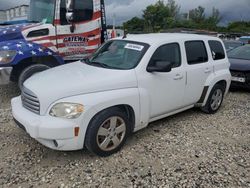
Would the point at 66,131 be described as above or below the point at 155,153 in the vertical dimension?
above

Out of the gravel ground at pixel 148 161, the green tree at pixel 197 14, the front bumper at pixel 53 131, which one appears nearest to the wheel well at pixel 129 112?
the gravel ground at pixel 148 161

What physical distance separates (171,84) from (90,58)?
5.00 feet

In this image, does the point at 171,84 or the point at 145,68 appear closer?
the point at 145,68

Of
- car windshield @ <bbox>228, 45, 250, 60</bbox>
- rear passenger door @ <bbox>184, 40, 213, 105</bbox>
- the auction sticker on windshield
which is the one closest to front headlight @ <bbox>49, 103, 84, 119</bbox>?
the auction sticker on windshield

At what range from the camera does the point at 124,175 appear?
10.5ft

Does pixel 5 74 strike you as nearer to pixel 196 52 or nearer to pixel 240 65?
pixel 196 52

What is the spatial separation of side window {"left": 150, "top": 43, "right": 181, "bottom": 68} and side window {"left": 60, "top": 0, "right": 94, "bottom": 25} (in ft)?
9.34

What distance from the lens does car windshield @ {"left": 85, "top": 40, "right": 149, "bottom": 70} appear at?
3959 mm

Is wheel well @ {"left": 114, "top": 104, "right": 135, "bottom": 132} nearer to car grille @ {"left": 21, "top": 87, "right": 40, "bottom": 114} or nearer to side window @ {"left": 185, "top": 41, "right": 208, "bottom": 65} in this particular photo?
car grille @ {"left": 21, "top": 87, "right": 40, "bottom": 114}

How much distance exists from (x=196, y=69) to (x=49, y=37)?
3472 millimetres

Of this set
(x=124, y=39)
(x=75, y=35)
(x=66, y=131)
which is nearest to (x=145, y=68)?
(x=124, y=39)

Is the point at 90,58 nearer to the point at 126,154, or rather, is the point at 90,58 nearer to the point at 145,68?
the point at 145,68

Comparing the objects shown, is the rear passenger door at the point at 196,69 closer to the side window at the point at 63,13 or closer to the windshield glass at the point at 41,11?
the side window at the point at 63,13

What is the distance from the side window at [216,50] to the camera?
524 cm
